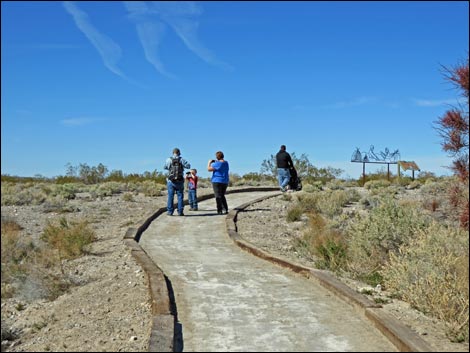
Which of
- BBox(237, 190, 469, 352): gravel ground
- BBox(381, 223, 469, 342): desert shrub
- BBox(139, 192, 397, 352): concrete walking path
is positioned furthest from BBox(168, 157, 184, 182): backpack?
BBox(381, 223, 469, 342): desert shrub

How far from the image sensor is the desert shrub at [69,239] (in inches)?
533

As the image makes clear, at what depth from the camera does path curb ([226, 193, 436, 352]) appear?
22.4 feet

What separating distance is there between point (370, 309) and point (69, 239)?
819 cm

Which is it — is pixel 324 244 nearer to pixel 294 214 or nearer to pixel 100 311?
pixel 294 214

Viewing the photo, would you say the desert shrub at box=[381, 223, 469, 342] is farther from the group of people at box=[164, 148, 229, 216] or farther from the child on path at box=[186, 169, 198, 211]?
the child on path at box=[186, 169, 198, 211]

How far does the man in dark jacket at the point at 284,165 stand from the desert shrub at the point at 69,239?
10.6 meters

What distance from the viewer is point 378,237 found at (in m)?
13.0

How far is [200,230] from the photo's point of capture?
53.3 ft

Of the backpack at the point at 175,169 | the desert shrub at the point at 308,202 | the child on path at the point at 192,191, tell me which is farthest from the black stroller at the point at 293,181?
the backpack at the point at 175,169

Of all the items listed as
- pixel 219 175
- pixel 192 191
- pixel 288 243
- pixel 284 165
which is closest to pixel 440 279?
pixel 288 243

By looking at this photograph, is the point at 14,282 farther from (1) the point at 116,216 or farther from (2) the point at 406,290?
(1) the point at 116,216

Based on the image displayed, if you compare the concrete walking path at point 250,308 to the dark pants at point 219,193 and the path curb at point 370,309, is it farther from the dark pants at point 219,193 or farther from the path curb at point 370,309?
the dark pants at point 219,193

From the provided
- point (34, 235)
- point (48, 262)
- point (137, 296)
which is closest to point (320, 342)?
point (137, 296)

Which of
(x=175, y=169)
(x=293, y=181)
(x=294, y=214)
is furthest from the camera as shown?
(x=293, y=181)
